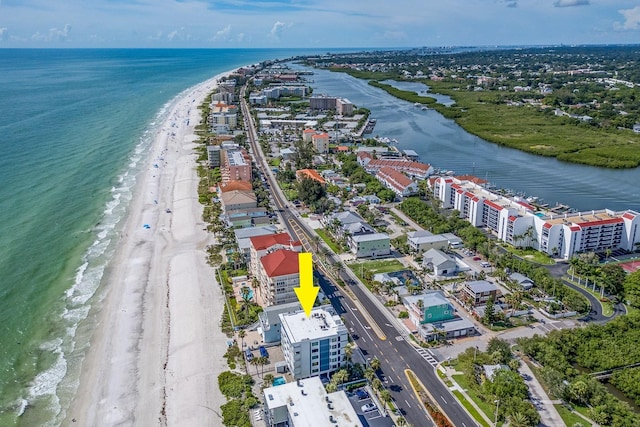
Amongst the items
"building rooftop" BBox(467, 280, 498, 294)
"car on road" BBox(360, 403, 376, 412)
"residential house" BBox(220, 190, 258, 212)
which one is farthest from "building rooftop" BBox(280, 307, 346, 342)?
"residential house" BBox(220, 190, 258, 212)

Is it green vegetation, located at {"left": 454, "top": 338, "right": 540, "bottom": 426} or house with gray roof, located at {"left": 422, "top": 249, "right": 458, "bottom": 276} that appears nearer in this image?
green vegetation, located at {"left": 454, "top": 338, "right": 540, "bottom": 426}

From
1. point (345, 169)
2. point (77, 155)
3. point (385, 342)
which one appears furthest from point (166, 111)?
point (385, 342)

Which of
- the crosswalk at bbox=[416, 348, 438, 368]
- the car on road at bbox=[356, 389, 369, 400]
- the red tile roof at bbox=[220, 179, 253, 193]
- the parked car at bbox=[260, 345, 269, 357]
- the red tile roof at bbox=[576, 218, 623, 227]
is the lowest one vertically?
the car on road at bbox=[356, 389, 369, 400]

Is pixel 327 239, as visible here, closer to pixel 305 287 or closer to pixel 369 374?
pixel 305 287

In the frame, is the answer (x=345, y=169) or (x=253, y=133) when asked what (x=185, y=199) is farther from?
(x=253, y=133)

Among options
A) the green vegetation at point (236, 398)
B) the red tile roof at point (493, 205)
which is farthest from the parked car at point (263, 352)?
the red tile roof at point (493, 205)

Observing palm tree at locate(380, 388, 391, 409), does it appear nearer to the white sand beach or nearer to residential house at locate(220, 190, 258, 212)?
the white sand beach

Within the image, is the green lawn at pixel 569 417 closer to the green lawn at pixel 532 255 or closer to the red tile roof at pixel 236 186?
the green lawn at pixel 532 255
